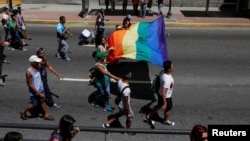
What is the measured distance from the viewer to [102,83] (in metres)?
8.94

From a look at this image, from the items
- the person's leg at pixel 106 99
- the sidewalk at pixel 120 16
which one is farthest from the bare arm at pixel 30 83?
the sidewalk at pixel 120 16

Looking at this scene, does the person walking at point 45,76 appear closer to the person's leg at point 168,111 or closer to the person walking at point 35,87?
the person walking at point 35,87

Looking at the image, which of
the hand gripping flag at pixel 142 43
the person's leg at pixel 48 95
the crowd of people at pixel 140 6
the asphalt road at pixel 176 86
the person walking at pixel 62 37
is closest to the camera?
the asphalt road at pixel 176 86

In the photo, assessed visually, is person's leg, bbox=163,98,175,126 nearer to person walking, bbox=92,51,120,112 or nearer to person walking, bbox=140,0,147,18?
person walking, bbox=92,51,120,112

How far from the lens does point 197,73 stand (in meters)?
11.7

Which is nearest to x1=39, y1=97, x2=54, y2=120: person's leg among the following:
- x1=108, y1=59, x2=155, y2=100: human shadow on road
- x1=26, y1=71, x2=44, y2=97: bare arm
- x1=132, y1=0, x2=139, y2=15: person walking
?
x1=26, y1=71, x2=44, y2=97: bare arm

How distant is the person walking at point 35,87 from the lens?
805cm

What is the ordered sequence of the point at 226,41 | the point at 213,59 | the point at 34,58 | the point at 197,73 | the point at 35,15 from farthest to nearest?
the point at 35,15 < the point at 226,41 < the point at 213,59 < the point at 197,73 < the point at 34,58

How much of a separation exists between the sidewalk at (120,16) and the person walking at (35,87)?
36.4ft

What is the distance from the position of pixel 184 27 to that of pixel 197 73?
25.2 feet

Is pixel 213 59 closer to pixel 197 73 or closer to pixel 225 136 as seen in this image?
pixel 197 73

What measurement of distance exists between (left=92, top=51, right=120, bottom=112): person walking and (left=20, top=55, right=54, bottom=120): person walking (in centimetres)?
132

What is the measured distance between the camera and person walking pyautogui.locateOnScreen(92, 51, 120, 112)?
8.73 meters

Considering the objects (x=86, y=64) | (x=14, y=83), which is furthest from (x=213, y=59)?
(x=14, y=83)
